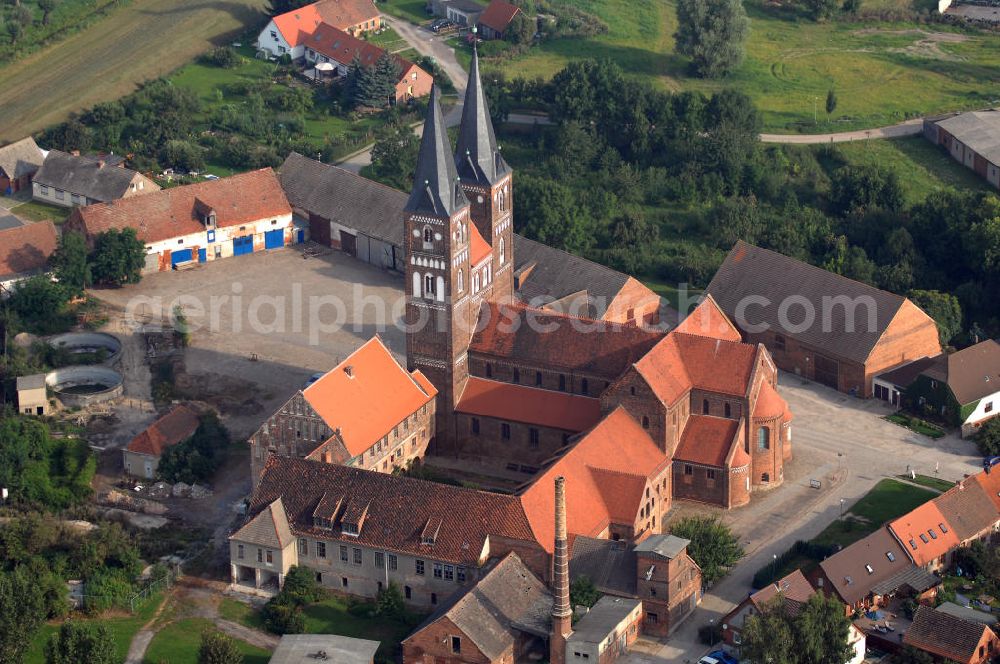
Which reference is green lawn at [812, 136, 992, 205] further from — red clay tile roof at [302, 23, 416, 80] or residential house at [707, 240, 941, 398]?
red clay tile roof at [302, 23, 416, 80]

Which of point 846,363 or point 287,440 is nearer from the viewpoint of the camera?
point 287,440

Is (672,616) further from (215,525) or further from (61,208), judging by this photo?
(61,208)

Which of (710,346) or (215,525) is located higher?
(710,346)

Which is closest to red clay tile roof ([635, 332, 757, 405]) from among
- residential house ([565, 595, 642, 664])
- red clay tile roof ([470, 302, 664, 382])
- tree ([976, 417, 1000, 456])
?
red clay tile roof ([470, 302, 664, 382])

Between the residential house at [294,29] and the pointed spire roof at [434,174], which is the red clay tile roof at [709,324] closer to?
the pointed spire roof at [434,174]

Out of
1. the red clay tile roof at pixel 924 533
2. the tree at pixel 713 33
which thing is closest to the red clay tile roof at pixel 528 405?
the red clay tile roof at pixel 924 533

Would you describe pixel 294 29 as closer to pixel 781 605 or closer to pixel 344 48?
pixel 344 48

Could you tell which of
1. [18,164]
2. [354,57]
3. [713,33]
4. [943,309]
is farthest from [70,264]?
[713,33]

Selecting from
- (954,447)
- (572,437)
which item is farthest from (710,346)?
(954,447)
